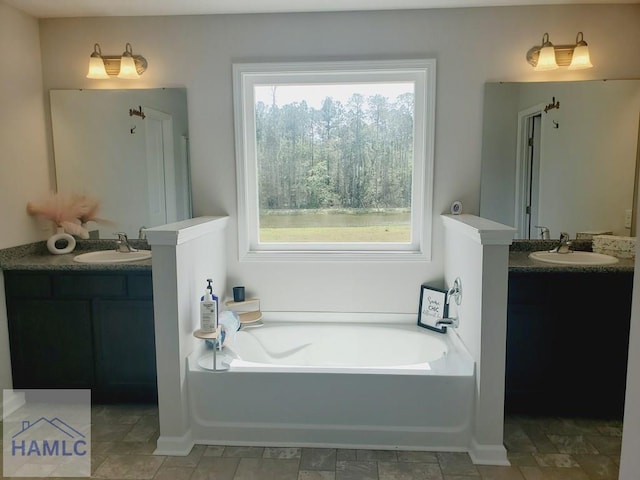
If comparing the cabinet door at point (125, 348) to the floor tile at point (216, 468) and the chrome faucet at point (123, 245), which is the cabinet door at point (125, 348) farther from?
the floor tile at point (216, 468)

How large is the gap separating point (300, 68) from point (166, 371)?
1977 mm

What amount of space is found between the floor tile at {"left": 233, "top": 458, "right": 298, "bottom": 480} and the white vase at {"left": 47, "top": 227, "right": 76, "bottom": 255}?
1.84m

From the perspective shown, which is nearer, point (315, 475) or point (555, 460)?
point (315, 475)

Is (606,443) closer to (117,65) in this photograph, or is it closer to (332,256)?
(332,256)

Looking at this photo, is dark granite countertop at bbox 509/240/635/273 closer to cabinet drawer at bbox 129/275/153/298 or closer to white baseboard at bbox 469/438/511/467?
white baseboard at bbox 469/438/511/467

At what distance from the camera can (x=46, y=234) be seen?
3.13 metres

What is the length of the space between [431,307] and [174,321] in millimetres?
1615

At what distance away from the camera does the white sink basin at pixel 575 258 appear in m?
2.63

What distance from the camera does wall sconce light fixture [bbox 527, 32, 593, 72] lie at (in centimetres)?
276

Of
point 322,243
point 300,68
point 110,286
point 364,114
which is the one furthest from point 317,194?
point 110,286

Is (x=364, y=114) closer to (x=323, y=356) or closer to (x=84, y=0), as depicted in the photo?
(x=323, y=356)

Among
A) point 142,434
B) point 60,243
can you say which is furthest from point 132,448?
point 60,243

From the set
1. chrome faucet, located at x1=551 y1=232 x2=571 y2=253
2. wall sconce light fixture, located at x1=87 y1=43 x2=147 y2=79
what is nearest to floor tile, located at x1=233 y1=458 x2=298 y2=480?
chrome faucet, located at x1=551 y1=232 x2=571 y2=253

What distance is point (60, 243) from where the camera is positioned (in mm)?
3160
